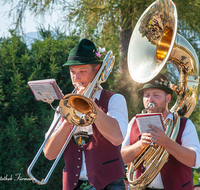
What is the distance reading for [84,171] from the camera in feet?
6.40

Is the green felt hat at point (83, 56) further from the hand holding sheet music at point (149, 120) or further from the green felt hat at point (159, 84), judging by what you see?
the green felt hat at point (159, 84)

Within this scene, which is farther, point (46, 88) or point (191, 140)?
point (191, 140)

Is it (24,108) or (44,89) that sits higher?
(44,89)

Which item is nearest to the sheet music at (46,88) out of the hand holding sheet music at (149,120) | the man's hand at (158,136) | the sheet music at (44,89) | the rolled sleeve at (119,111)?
the sheet music at (44,89)

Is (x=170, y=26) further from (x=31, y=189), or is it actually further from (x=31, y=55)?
(x=31, y=189)

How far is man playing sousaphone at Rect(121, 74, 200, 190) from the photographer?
229cm

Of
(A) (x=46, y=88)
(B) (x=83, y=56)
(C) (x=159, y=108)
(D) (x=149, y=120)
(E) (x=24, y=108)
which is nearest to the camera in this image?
(A) (x=46, y=88)

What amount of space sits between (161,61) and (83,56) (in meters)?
1.02

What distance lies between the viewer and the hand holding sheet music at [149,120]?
2178 millimetres

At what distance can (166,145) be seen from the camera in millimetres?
2299

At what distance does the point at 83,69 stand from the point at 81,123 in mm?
455

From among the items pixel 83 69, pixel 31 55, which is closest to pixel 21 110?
pixel 31 55

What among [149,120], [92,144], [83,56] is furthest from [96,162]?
[83,56]

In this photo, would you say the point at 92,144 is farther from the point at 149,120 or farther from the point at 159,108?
the point at 159,108
